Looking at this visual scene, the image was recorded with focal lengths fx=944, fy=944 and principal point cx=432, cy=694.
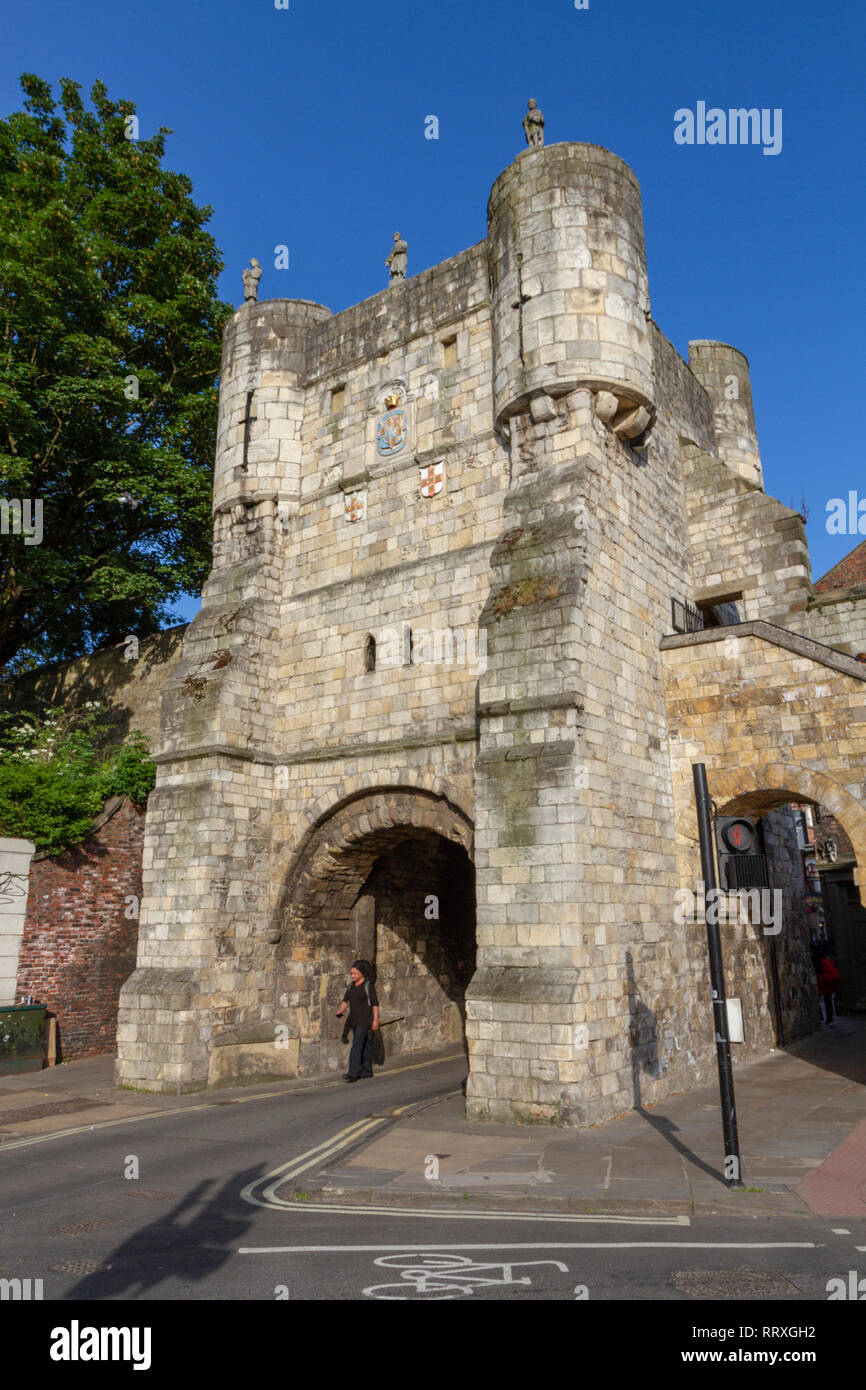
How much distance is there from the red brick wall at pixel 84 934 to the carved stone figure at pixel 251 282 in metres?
9.14

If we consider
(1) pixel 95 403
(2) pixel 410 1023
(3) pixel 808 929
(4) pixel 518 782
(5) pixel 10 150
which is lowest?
(2) pixel 410 1023

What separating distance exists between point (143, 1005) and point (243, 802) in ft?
9.89

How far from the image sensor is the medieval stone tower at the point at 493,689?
1019cm

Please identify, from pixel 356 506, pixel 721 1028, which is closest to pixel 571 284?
pixel 356 506

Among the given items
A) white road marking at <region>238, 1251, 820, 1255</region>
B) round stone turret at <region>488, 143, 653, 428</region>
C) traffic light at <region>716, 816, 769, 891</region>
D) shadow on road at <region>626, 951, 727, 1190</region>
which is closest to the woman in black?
shadow on road at <region>626, 951, 727, 1190</region>

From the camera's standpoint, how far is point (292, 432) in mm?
15836

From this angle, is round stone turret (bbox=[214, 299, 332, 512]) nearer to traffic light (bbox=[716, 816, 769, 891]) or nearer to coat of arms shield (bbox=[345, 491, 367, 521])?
coat of arms shield (bbox=[345, 491, 367, 521])

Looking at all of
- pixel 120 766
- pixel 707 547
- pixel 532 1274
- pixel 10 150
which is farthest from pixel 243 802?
pixel 10 150

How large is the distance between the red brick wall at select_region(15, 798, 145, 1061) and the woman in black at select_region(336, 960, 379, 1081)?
503 centimetres

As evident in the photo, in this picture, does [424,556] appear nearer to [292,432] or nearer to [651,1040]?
[292,432]

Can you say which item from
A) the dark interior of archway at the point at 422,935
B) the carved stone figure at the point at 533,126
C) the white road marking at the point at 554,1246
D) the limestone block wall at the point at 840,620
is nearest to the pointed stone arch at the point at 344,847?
the dark interior of archway at the point at 422,935

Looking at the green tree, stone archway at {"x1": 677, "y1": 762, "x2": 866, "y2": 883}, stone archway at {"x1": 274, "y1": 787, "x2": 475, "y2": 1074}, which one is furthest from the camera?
the green tree

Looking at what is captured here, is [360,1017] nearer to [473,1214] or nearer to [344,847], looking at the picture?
[344,847]

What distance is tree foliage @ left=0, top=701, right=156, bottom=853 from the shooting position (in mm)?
15258
